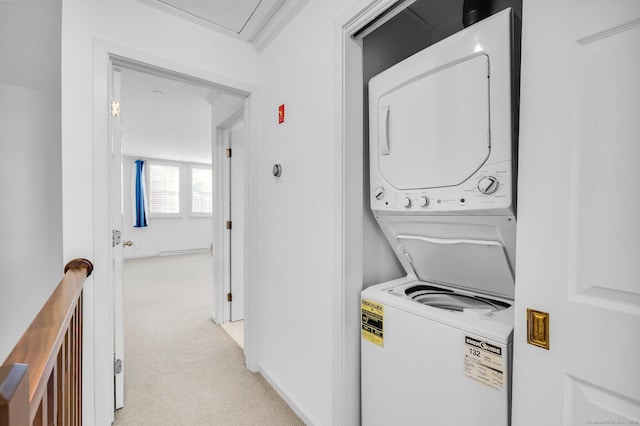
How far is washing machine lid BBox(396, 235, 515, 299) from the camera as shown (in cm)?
114

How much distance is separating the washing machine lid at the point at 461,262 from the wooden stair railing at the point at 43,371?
1.24 meters

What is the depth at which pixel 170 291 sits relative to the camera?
4.34m

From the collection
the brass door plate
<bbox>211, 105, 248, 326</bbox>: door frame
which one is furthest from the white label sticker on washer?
<bbox>211, 105, 248, 326</bbox>: door frame

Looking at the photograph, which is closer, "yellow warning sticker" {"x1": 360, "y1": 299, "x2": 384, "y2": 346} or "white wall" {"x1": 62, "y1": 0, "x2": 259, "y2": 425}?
"yellow warning sticker" {"x1": 360, "y1": 299, "x2": 384, "y2": 346}

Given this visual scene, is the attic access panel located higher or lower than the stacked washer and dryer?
higher

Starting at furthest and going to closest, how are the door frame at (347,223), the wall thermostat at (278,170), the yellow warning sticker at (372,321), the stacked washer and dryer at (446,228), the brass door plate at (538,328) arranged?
the wall thermostat at (278,170), the door frame at (347,223), the yellow warning sticker at (372,321), the stacked washer and dryer at (446,228), the brass door plate at (538,328)

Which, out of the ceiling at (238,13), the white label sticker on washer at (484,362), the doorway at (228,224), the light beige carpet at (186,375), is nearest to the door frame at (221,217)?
the doorway at (228,224)

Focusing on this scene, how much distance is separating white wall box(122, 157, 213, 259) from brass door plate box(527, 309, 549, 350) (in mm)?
7814

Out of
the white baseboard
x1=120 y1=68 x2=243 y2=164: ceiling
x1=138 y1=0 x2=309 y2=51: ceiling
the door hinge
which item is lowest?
the white baseboard

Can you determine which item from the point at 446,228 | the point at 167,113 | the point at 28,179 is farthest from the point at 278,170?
the point at 167,113

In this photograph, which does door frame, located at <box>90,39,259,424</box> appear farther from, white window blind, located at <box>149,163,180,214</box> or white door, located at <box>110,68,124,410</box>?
white window blind, located at <box>149,163,180,214</box>

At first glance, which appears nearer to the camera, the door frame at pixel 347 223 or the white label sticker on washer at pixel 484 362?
the white label sticker on washer at pixel 484 362

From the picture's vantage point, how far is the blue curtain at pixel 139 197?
6.87 meters

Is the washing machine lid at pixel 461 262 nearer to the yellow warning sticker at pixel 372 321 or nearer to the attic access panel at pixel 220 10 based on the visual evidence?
the yellow warning sticker at pixel 372 321
